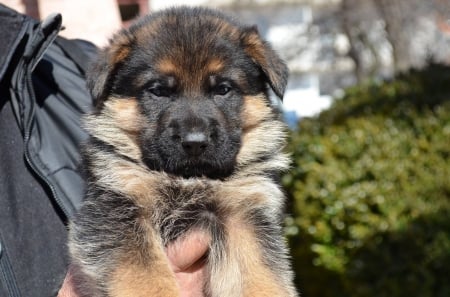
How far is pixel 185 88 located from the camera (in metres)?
3.11

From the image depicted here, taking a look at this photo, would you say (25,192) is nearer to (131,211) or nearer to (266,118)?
(131,211)

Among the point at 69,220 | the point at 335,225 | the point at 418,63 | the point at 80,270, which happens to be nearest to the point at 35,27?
the point at 69,220

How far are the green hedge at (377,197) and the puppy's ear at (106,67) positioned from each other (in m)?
2.90

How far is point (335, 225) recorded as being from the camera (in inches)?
240

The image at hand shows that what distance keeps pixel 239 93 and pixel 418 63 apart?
8.71 m

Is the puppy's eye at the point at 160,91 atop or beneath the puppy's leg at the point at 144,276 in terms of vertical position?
atop

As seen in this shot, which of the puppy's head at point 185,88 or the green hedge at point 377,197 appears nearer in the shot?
the puppy's head at point 185,88

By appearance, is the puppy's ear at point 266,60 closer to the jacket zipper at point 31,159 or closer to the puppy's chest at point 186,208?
the puppy's chest at point 186,208

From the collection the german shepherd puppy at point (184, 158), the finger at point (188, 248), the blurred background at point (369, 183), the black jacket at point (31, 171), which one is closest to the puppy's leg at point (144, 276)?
the german shepherd puppy at point (184, 158)

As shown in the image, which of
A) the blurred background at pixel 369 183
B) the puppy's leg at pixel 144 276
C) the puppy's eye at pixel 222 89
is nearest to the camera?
the puppy's leg at pixel 144 276

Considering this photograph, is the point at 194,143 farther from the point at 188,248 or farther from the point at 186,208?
the point at 188,248

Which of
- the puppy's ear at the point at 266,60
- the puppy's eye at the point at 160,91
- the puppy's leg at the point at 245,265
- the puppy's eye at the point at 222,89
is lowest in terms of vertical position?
the puppy's leg at the point at 245,265

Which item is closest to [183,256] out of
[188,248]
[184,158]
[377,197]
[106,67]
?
[188,248]

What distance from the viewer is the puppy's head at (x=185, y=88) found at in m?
3.06
